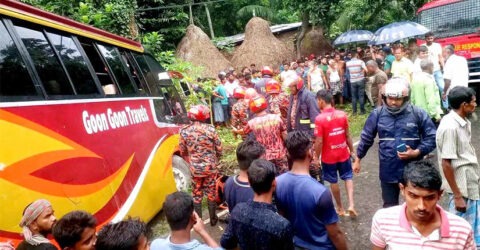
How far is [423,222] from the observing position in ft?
6.68

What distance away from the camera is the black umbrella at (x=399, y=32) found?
35.1 ft

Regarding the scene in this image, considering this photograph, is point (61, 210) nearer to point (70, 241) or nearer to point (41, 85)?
point (70, 241)

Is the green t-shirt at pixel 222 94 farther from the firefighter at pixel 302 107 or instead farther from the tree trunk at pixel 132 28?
the firefighter at pixel 302 107

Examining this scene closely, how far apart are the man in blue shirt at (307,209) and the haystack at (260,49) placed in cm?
1740

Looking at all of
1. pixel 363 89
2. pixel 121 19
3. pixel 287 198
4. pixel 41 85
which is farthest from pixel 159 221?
pixel 121 19

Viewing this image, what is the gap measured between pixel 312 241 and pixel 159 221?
138 inches

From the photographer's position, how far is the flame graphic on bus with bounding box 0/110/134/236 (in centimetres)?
266

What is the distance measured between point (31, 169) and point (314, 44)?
64.4ft

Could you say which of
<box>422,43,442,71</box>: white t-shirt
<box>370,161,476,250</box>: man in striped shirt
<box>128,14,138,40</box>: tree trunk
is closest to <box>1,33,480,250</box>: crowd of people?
<box>370,161,476,250</box>: man in striped shirt

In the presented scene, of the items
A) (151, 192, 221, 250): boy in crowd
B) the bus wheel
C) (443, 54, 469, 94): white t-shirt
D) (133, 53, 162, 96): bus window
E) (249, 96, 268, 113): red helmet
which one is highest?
(133, 53, 162, 96): bus window

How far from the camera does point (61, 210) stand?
3.14m

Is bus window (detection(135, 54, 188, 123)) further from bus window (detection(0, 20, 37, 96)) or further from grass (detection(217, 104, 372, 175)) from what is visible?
bus window (detection(0, 20, 37, 96))

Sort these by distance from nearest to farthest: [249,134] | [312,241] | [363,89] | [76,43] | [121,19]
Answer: [312,241] → [76,43] → [249,134] → [363,89] → [121,19]

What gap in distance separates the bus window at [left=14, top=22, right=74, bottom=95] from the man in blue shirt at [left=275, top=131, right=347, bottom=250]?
2.25m
